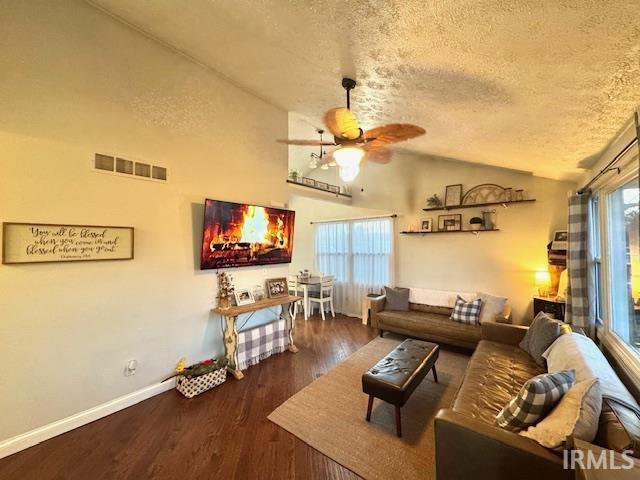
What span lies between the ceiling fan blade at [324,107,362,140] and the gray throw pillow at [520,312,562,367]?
8.29 ft

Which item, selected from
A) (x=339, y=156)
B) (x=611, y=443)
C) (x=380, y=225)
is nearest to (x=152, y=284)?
(x=339, y=156)

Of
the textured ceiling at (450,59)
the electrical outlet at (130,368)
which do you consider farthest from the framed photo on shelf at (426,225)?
the electrical outlet at (130,368)

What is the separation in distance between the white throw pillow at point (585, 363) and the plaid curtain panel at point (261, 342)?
9.14 ft

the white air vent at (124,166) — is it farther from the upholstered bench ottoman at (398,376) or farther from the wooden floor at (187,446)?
the upholstered bench ottoman at (398,376)

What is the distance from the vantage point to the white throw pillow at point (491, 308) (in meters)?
3.44

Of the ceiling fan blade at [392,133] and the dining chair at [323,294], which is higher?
the ceiling fan blade at [392,133]

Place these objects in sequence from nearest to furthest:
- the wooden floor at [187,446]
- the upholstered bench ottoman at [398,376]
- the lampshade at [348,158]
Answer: the wooden floor at [187,446], the upholstered bench ottoman at [398,376], the lampshade at [348,158]

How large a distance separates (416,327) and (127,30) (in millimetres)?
4730

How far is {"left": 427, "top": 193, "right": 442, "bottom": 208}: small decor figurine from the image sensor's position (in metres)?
4.37

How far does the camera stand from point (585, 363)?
160cm

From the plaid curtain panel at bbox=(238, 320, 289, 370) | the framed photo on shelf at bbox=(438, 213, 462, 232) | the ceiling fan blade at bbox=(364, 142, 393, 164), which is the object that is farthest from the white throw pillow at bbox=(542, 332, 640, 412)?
the plaid curtain panel at bbox=(238, 320, 289, 370)

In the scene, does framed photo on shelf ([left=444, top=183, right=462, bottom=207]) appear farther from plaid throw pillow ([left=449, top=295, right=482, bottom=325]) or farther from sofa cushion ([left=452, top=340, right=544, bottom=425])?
sofa cushion ([left=452, top=340, right=544, bottom=425])

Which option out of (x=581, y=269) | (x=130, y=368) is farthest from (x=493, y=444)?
(x=130, y=368)

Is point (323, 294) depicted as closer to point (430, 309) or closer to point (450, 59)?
Result: point (430, 309)
